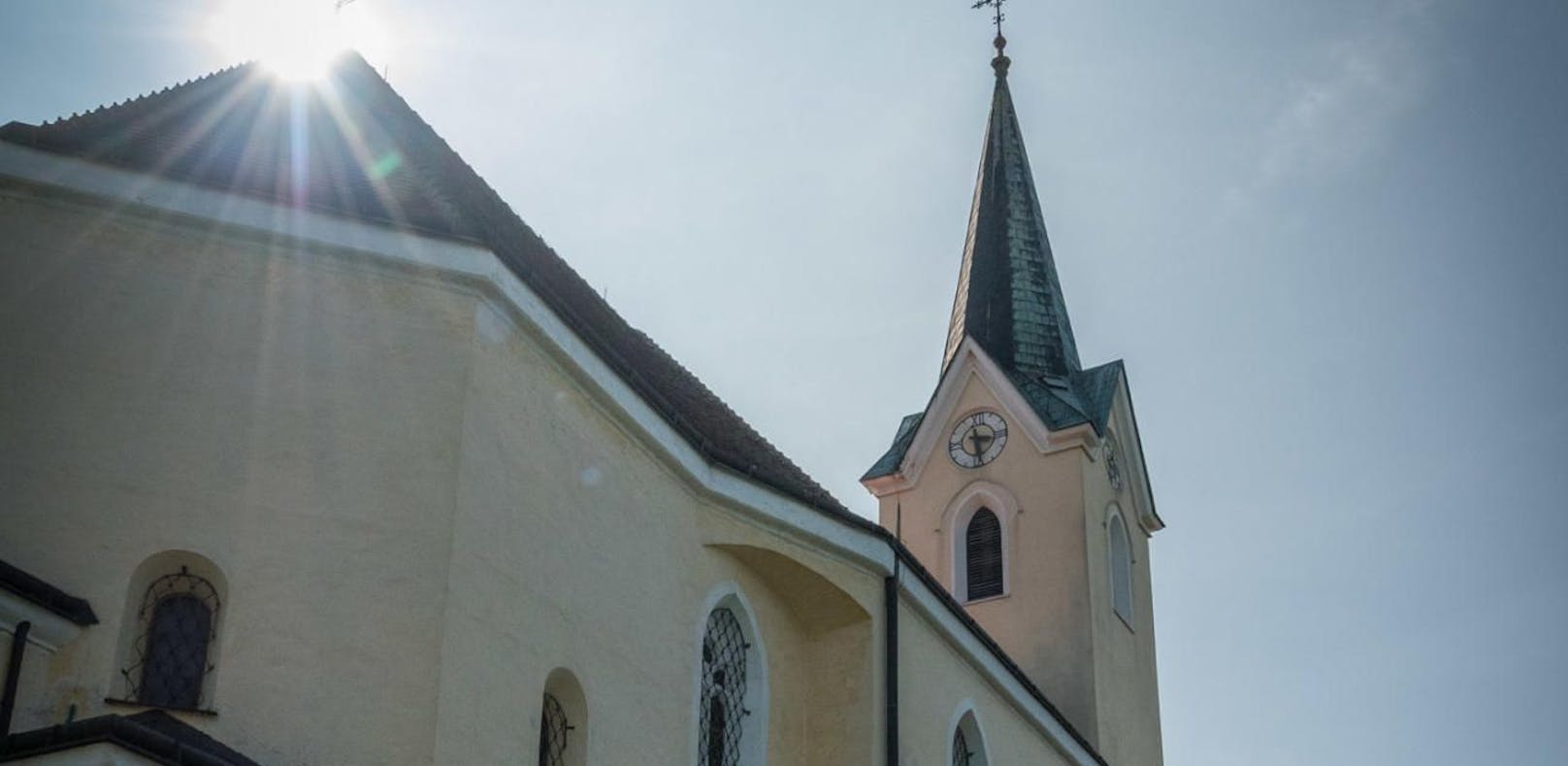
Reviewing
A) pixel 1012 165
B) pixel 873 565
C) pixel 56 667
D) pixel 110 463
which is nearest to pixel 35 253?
pixel 110 463

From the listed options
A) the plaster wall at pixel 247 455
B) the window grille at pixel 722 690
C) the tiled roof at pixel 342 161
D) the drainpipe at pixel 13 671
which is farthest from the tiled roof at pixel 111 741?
the window grille at pixel 722 690

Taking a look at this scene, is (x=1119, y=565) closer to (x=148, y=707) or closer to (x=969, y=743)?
(x=969, y=743)

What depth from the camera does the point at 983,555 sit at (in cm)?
2922

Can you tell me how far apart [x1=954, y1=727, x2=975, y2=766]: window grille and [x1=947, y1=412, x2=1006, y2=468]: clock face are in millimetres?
8701

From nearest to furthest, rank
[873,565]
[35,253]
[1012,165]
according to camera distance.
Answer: [35,253]
[873,565]
[1012,165]

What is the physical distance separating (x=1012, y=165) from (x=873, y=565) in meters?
16.1

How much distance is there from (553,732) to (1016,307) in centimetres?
1791

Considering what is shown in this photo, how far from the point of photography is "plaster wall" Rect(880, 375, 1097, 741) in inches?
1083

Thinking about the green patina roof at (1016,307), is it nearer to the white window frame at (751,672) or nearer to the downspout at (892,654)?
the downspout at (892,654)

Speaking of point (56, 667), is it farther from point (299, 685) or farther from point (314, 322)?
point (314, 322)

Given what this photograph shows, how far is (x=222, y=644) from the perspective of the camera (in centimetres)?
1290

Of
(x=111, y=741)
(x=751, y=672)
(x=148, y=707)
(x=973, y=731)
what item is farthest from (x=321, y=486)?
(x=973, y=731)

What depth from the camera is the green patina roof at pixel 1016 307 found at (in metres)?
30.1

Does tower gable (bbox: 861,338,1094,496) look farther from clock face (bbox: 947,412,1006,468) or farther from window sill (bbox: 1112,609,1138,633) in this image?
window sill (bbox: 1112,609,1138,633)
